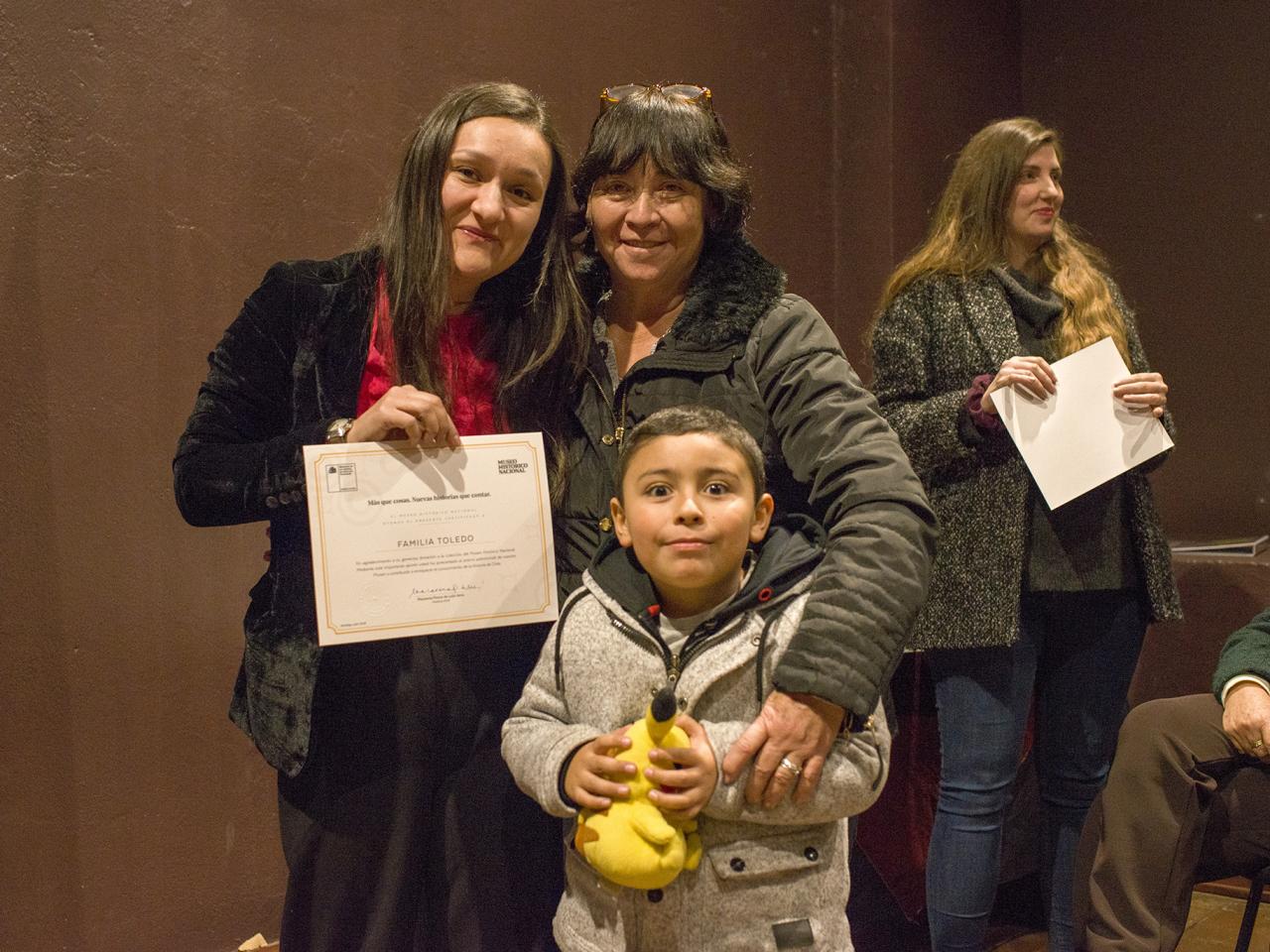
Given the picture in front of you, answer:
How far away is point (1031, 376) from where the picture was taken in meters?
2.39

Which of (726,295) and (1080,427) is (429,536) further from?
(1080,427)

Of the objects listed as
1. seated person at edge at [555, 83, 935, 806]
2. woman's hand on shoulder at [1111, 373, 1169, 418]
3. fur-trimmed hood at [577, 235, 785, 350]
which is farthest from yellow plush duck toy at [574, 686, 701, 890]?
woman's hand on shoulder at [1111, 373, 1169, 418]

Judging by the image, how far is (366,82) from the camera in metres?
2.76

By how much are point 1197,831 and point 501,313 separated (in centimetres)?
153

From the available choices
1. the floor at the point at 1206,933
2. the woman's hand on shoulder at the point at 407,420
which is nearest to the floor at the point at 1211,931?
the floor at the point at 1206,933

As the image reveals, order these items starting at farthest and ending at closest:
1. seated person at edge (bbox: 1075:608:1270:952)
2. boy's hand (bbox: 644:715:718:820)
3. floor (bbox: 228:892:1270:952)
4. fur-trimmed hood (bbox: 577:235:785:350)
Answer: floor (bbox: 228:892:1270:952)
seated person at edge (bbox: 1075:608:1270:952)
fur-trimmed hood (bbox: 577:235:785:350)
boy's hand (bbox: 644:715:718:820)

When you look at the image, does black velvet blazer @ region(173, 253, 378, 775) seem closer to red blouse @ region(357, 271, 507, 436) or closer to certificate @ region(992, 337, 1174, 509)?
red blouse @ region(357, 271, 507, 436)

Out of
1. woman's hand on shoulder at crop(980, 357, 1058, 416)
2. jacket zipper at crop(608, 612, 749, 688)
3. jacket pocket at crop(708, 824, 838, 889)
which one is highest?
woman's hand on shoulder at crop(980, 357, 1058, 416)

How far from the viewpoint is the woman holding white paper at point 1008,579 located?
2453mm

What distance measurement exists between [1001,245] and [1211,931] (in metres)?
1.93

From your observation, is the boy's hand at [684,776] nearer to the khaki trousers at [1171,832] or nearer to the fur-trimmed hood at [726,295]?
the fur-trimmed hood at [726,295]

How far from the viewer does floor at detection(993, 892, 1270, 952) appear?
2.91 metres

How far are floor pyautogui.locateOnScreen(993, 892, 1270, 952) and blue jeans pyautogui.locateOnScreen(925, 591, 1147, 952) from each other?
0.54 meters

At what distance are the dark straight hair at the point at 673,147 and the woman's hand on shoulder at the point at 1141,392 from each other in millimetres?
1126
